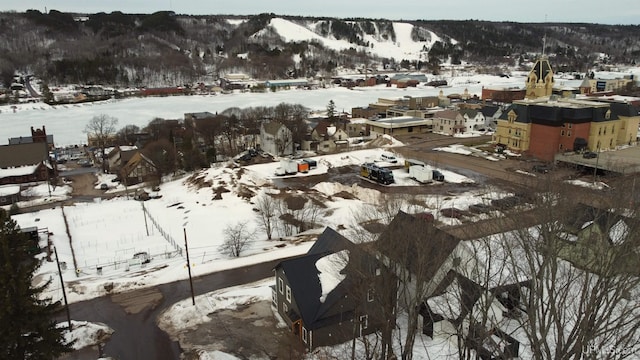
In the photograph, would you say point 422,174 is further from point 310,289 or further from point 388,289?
point 388,289

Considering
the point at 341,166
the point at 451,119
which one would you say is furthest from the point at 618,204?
the point at 451,119

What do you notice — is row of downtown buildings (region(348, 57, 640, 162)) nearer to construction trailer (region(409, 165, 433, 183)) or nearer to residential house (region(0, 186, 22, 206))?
construction trailer (region(409, 165, 433, 183))

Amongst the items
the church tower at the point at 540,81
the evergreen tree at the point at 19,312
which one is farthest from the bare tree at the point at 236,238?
the church tower at the point at 540,81

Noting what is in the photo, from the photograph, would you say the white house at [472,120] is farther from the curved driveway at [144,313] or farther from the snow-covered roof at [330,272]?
the snow-covered roof at [330,272]

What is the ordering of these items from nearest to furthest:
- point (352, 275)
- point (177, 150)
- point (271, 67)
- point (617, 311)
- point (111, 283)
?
point (352, 275), point (617, 311), point (111, 283), point (177, 150), point (271, 67)

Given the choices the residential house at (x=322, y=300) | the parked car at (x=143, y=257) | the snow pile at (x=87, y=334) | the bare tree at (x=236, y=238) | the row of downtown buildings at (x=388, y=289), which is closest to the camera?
the row of downtown buildings at (x=388, y=289)

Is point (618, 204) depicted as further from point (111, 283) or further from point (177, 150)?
point (177, 150)

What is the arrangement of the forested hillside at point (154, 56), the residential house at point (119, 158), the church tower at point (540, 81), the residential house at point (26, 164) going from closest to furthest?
the residential house at point (26, 164) → the residential house at point (119, 158) → the church tower at point (540, 81) → the forested hillside at point (154, 56)
